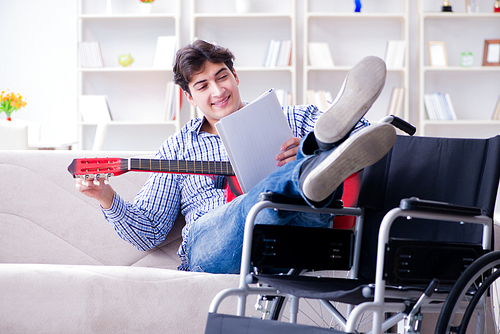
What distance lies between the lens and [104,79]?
454 centimetres

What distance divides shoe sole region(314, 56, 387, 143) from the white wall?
4.12m

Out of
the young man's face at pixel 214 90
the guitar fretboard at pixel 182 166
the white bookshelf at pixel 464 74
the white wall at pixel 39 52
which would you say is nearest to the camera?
the guitar fretboard at pixel 182 166

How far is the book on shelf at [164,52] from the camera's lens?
430 cm

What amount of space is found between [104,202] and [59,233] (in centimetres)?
36

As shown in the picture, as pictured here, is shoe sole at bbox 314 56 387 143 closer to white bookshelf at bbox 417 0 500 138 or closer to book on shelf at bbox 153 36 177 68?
book on shelf at bbox 153 36 177 68

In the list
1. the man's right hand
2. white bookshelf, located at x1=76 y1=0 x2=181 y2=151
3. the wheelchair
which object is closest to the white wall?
white bookshelf, located at x1=76 y1=0 x2=181 y2=151

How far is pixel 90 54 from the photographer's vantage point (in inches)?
171

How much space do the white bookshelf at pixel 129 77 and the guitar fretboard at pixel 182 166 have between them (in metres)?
2.98

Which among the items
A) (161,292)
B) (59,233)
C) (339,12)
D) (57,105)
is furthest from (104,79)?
(161,292)

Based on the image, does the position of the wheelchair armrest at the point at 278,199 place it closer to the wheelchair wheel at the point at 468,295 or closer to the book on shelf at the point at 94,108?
the wheelchair wheel at the point at 468,295

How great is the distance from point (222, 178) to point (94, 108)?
3004 mm

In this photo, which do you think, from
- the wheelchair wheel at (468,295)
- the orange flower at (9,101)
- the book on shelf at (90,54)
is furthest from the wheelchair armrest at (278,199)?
the book on shelf at (90,54)

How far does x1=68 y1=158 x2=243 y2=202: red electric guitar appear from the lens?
144cm

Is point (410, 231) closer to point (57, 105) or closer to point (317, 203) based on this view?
point (317, 203)
